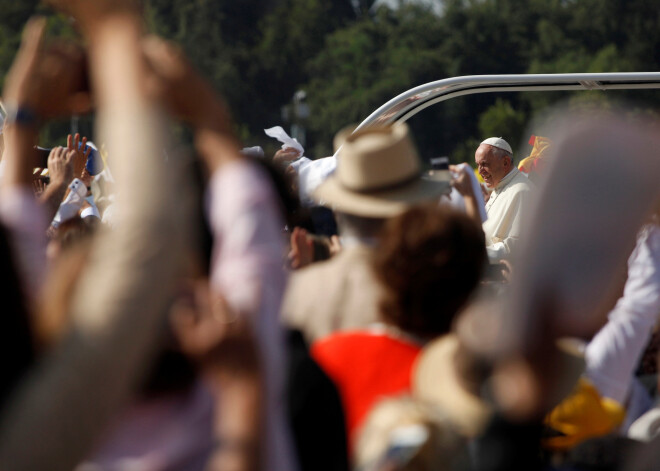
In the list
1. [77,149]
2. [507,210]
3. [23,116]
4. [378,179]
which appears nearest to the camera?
[23,116]

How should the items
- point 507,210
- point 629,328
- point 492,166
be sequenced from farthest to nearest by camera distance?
point 492,166 < point 507,210 < point 629,328

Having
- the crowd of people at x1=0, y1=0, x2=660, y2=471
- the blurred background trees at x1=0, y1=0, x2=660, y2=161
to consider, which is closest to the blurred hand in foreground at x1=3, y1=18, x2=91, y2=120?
the crowd of people at x1=0, y1=0, x2=660, y2=471

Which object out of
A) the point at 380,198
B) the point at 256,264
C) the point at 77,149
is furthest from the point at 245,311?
the point at 77,149

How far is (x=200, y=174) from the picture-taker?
190 cm

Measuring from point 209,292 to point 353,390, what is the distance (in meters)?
0.87

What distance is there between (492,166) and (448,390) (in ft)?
19.1

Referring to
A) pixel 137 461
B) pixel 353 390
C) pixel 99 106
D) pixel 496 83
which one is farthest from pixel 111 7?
pixel 496 83

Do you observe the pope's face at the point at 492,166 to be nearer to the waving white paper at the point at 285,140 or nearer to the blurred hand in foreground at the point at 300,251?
the waving white paper at the point at 285,140

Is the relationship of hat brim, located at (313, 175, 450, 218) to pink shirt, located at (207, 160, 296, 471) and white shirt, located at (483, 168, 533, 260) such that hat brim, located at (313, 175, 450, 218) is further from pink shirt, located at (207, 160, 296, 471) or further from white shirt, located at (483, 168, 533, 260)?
white shirt, located at (483, 168, 533, 260)

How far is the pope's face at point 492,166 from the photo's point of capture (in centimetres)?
766

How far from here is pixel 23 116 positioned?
178 cm

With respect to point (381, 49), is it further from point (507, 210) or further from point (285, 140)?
point (507, 210)

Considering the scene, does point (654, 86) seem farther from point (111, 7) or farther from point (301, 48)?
point (301, 48)

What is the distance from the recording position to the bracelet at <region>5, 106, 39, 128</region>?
5.81ft
